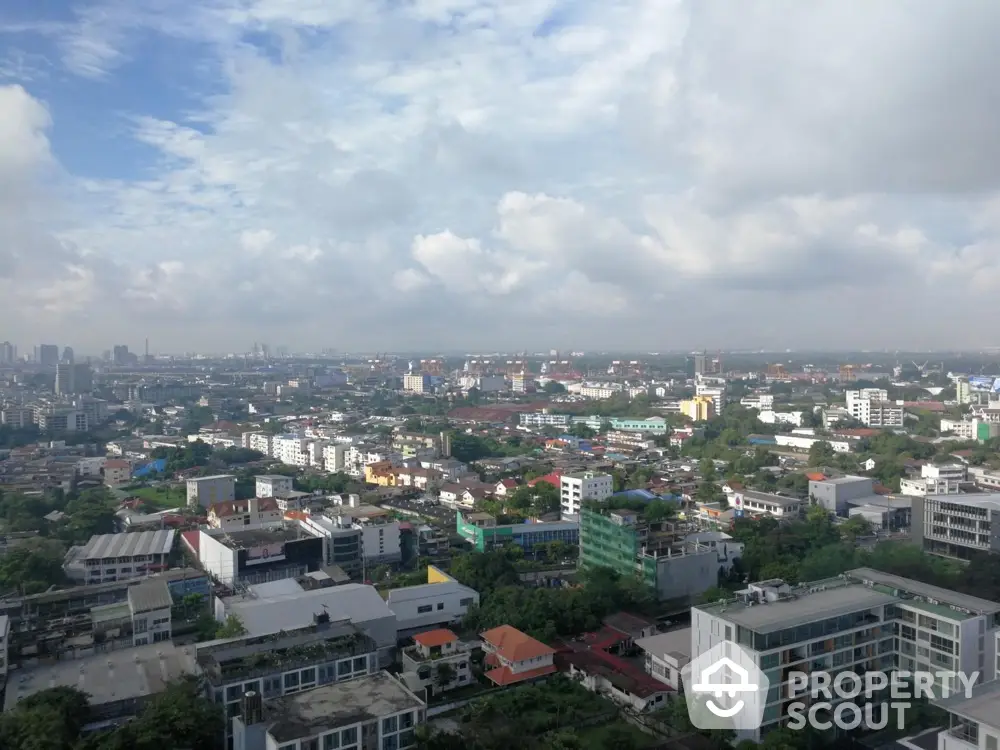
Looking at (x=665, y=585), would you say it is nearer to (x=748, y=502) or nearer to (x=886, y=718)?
(x=886, y=718)

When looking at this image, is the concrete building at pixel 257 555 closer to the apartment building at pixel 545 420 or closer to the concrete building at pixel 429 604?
the concrete building at pixel 429 604

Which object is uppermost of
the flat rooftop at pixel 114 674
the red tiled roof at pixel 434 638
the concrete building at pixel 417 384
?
the concrete building at pixel 417 384

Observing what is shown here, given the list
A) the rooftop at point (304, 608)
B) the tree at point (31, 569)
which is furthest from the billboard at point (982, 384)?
the tree at point (31, 569)

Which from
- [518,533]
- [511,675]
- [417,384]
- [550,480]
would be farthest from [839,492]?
[417,384]

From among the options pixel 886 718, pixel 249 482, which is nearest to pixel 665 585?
pixel 886 718

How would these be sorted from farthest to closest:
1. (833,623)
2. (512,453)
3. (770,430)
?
1. (770,430)
2. (512,453)
3. (833,623)

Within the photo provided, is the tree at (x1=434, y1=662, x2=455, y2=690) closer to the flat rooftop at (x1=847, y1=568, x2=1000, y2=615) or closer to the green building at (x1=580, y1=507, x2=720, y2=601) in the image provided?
the green building at (x1=580, y1=507, x2=720, y2=601)
